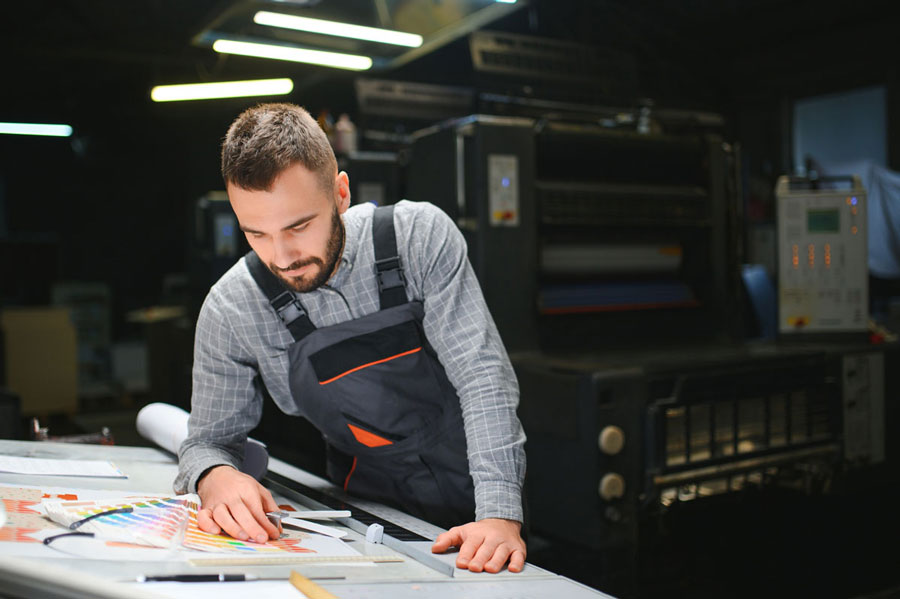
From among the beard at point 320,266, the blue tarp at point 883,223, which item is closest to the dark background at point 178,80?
the blue tarp at point 883,223

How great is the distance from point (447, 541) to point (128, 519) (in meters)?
0.46

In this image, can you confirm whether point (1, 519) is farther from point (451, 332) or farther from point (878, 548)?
point (878, 548)

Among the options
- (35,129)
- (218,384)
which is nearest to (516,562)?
(218,384)

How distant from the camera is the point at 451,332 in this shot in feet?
4.49

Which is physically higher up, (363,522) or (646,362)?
(646,362)

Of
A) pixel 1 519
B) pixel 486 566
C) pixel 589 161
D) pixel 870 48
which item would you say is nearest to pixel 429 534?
pixel 486 566

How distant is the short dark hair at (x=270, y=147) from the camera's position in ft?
3.78

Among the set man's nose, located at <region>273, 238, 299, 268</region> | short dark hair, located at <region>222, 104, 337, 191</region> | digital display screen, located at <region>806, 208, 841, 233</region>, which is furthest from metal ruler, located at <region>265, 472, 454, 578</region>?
digital display screen, located at <region>806, 208, 841, 233</region>

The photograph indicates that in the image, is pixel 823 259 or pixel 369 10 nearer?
pixel 823 259

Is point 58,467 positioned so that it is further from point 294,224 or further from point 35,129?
point 35,129

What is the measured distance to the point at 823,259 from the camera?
288 cm

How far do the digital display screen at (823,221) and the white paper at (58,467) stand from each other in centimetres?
260

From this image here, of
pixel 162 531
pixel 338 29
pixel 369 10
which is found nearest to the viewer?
pixel 162 531

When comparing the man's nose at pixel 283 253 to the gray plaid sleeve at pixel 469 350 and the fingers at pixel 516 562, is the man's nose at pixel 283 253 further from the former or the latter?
the fingers at pixel 516 562
